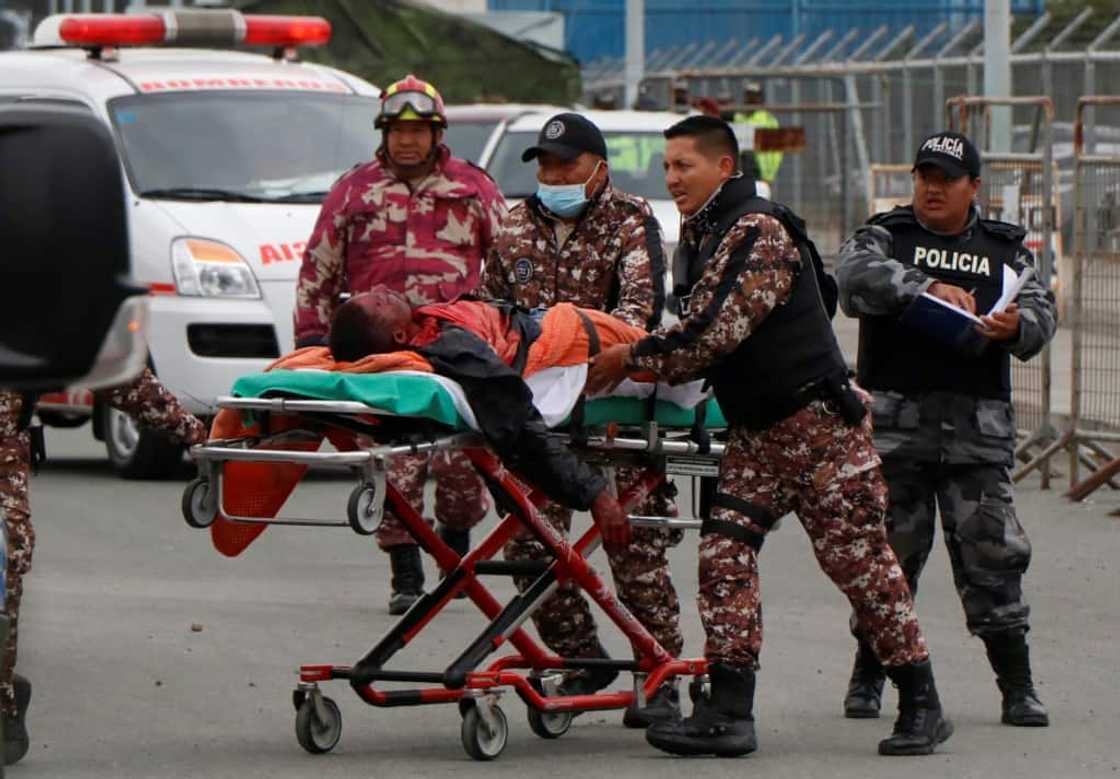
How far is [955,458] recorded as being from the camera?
8234 millimetres

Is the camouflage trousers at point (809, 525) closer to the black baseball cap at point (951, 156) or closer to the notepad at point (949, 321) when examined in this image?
the notepad at point (949, 321)

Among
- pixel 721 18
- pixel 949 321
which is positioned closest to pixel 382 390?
pixel 949 321

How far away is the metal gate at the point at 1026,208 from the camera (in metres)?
14.1

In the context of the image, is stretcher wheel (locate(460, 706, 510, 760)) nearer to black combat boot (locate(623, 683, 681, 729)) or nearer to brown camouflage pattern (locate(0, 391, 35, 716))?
black combat boot (locate(623, 683, 681, 729))

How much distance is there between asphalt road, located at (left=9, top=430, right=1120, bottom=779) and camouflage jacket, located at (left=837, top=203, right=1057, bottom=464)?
833 mm

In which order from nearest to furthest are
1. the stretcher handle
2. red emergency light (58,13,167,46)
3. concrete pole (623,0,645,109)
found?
the stretcher handle < red emergency light (58,13,167,46) < concrete pole (623,0,645,109)

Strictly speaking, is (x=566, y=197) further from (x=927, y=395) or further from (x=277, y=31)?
(x=277, y=31)

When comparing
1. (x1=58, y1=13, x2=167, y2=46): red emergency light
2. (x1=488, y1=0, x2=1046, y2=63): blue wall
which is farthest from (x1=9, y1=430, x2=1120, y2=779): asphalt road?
(x1=488, y1=0, x2=1046, y2=63): blue wall

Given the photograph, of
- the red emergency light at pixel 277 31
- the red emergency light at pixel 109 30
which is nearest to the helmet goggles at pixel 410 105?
the red emergency light at pixel 109 30

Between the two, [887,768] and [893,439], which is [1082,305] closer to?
[893,439]

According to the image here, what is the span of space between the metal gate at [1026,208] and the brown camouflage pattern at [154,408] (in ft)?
23.8

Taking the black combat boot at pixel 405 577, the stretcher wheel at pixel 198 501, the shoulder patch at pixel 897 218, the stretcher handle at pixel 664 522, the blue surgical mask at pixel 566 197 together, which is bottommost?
the black combat boot at pixel 405 577

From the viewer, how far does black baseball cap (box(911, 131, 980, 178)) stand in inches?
321

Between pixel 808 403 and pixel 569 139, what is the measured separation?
1211 millimetres
